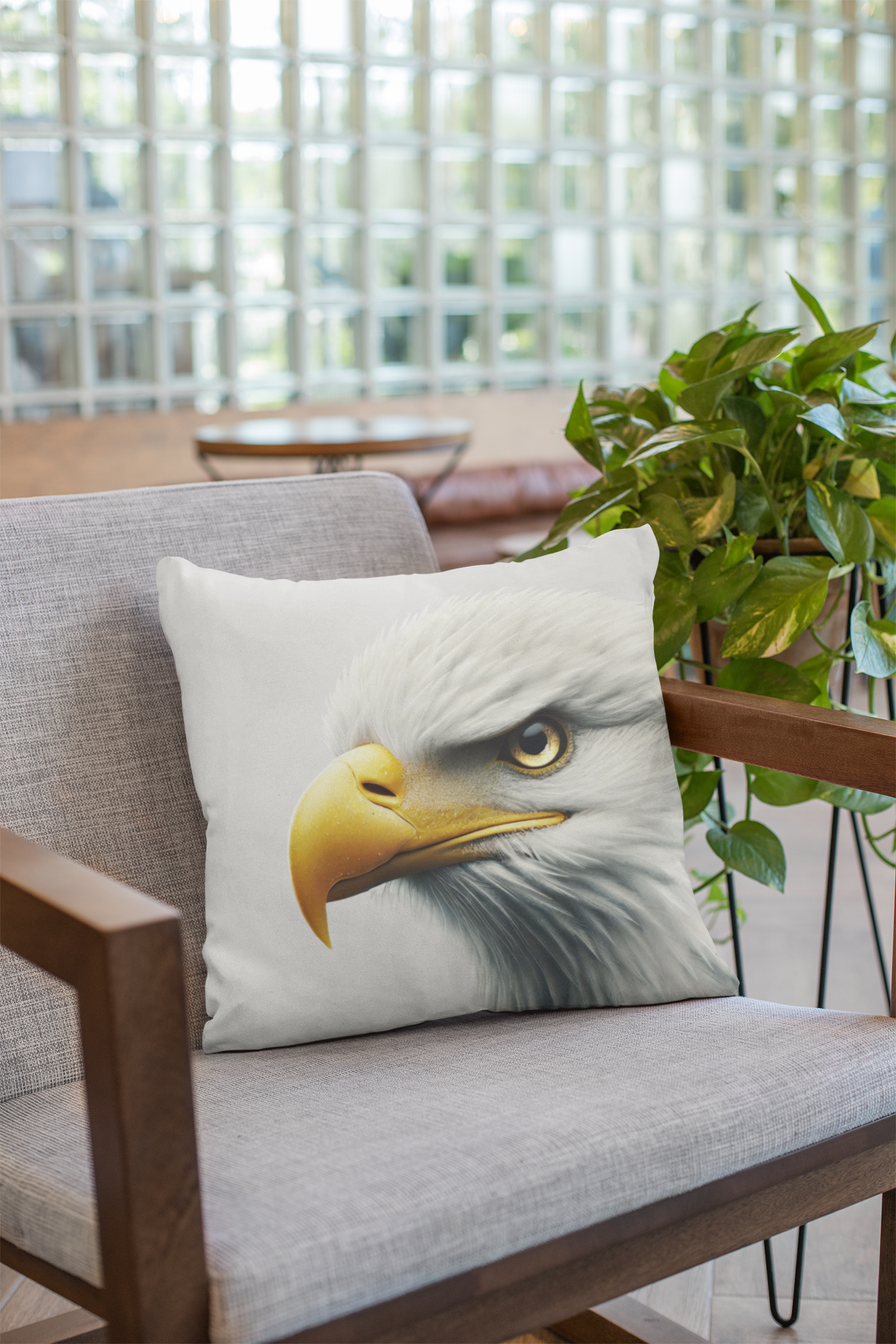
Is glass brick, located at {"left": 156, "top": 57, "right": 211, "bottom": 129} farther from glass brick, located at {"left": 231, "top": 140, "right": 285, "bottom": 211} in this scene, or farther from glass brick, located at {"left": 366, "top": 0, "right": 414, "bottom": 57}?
glass brick, located at {"left": 366, "top": 0, "right": 414, "bottom": 57}

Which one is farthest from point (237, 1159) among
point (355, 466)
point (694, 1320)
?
point (355, 466)

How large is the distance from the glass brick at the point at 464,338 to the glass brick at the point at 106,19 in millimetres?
1400

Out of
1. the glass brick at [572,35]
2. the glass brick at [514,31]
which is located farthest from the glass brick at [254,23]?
the glass brick at [572,35]

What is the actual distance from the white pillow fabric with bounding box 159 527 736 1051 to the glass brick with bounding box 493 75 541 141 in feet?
13.2

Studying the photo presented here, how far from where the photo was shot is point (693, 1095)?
81 centimetres

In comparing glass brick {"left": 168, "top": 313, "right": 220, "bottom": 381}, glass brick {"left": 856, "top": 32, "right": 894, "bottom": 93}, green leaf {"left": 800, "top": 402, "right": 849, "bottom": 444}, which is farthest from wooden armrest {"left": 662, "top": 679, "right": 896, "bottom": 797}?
glass brick {"left": 856, "top": 32, "right": 894, "bottom": 93}

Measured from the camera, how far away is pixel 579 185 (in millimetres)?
4859

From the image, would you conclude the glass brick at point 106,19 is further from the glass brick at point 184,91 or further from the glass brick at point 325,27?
the glass brick at point 325,27

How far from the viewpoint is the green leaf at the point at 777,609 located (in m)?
1.10

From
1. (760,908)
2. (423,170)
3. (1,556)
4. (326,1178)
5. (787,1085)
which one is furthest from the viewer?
(423,170)

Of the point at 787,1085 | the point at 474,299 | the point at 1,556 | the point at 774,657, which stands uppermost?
the point at 474,299

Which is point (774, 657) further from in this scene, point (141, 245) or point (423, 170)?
point (423, 170)

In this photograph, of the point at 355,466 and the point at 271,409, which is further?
the point at 271,409

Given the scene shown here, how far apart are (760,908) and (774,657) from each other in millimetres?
1140
